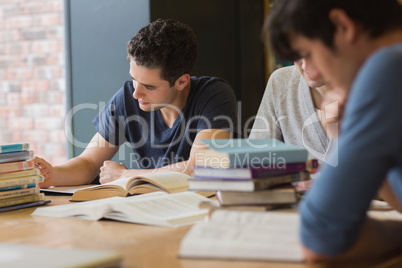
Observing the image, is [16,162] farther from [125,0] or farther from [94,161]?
[125,0]

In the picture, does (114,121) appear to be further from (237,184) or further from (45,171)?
(237,184)

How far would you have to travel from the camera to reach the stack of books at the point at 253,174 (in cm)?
113

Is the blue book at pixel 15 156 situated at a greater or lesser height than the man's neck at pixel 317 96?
lesser

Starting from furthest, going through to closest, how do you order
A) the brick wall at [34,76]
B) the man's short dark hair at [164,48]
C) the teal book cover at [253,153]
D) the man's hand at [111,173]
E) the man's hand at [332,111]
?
the brick wall at [34,76] → the man's short dark hair at [164,48] → the man's hand at [111,173] → the teal book cover at [253,153] → the man's hand at [332,111]

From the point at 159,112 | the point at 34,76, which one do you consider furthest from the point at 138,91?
the point at 34,76

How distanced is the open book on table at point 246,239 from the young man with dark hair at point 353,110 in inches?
2.2

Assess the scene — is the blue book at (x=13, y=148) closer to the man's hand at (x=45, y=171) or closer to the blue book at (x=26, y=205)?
the blue book at (x=26, y=205)

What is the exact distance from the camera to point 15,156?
1484 millimetres

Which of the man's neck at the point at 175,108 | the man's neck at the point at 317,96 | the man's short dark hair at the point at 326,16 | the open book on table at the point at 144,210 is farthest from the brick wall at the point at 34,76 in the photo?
the man's short dark hair at the point at 326,16

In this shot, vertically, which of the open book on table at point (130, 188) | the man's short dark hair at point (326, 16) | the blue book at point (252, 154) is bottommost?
the open book on table at point (130, 188)

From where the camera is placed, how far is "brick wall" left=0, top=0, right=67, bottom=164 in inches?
158

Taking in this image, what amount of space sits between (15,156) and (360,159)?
1.05 metres

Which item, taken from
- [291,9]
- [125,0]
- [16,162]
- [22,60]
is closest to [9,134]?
[22,60]

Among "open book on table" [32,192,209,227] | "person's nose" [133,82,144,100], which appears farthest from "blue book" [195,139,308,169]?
"person's nose" [133,82,144,100]
